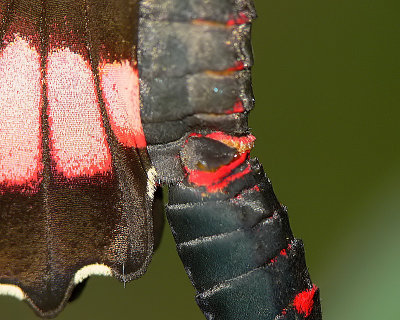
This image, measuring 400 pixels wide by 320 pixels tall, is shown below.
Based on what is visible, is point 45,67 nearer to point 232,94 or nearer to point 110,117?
point 110,117

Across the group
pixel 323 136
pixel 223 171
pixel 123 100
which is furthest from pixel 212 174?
pixel 323 136

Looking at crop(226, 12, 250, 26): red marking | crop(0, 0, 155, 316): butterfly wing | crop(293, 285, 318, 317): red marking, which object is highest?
crop(226, 12, 250, 26): red marking

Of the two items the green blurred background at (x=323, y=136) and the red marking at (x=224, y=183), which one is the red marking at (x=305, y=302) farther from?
the green blurred background at (x=323, y=136)

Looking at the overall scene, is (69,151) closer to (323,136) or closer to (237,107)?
(237,107)

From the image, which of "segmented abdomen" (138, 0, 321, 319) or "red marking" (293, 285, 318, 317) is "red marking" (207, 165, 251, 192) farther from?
"red marking" (293, 285, 318, 317)

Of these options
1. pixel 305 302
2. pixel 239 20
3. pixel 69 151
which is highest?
pixel 239 20

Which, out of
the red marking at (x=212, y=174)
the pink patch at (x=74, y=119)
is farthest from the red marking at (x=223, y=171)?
the pink patch at (x=74, y=119)

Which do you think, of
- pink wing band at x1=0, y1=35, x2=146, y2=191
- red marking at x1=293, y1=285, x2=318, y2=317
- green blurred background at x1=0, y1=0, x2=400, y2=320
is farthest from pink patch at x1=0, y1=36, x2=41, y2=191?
green blurred background at x1=0, y1=0, x2=400, y2=320
